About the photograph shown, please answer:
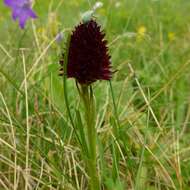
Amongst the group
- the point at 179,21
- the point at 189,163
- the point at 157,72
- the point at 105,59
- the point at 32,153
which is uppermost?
the point at 179,21

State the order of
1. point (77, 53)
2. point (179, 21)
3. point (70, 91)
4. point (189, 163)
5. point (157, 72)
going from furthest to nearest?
point (179, 21) → point (157, 72) → point (70, 91) → point (189, 163) → point (77, 53)

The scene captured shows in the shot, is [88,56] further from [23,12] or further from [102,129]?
[102,129]

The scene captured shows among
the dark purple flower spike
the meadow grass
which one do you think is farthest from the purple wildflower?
the dark purple flower spike

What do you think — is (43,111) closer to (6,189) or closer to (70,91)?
(70,91)

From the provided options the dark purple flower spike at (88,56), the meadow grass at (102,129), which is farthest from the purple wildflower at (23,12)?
the dark purple flower spike at (88,56)

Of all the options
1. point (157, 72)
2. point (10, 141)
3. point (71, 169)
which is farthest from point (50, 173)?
point (157, 72)

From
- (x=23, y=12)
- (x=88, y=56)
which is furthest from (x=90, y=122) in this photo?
(x=23, y=12)

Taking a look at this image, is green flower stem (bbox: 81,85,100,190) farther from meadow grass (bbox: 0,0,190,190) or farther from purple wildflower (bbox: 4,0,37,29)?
purple wildflower (bbox: 4,0,37,29)

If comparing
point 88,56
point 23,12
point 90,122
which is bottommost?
point 90,122
